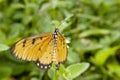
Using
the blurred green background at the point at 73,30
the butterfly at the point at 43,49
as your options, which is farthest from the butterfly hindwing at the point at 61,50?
the blurred green background at the point at 73,30

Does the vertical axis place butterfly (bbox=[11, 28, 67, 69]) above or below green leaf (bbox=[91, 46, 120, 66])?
below

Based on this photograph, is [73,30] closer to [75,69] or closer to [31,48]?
[75,69]

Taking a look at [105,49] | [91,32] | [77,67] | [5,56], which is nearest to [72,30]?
[91,32]

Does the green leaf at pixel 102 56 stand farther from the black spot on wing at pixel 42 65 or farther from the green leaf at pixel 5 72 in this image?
the black spot on wing at pixel 42 65

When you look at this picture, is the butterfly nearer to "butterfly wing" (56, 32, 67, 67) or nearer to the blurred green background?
"butterfly wing" (56, 32, 67, 67)

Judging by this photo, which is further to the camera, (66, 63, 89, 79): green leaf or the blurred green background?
the blurred green background

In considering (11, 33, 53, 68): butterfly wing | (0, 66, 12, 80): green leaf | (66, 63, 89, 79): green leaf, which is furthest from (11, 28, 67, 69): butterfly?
(0, 66, 12, 80): green leaf
